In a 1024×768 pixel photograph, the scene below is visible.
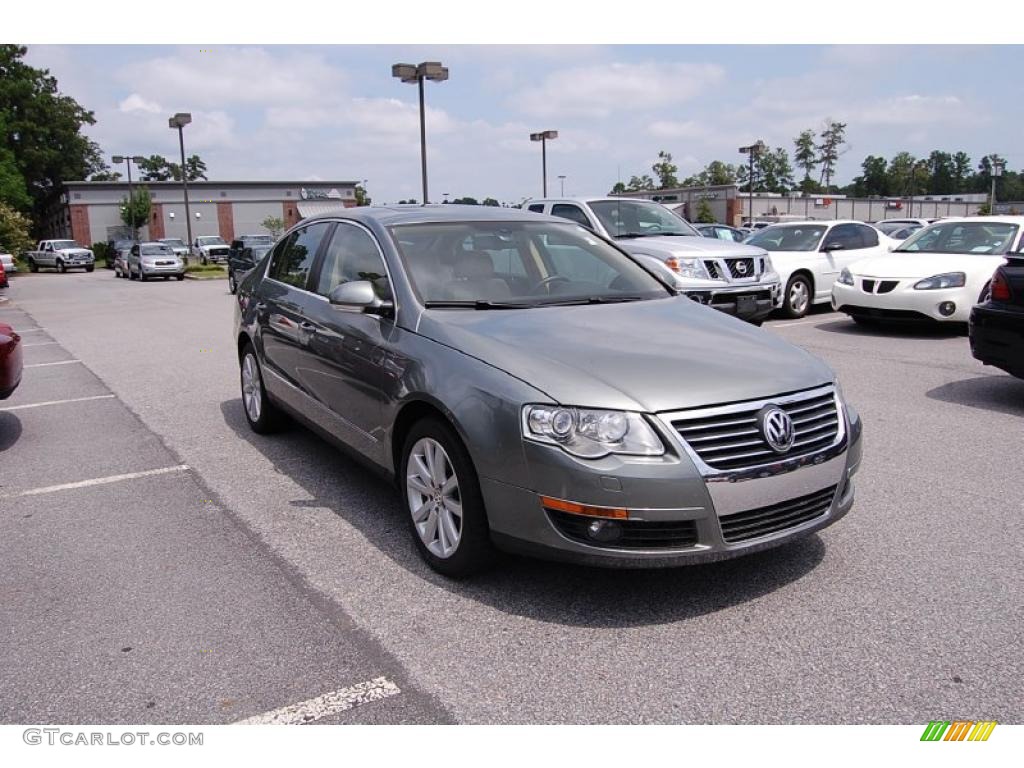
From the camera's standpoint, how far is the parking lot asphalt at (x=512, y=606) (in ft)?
9.35

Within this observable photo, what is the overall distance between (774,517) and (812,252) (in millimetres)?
10766

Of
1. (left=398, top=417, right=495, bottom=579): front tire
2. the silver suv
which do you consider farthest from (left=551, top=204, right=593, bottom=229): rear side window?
(left=398, top=417, right=495, bottom=579): front tire

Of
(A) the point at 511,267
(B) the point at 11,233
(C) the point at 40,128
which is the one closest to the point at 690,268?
(A) the point at 511,267

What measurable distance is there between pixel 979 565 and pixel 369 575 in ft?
9.07

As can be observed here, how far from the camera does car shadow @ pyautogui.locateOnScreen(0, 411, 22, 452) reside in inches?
254

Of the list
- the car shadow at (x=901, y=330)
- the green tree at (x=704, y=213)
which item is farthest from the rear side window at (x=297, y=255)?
the green tree at (x=704, y=213)

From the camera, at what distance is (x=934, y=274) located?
10.4 m

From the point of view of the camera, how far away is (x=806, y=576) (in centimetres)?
375

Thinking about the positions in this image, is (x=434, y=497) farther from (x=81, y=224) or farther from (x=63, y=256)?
(x=81, y=224)

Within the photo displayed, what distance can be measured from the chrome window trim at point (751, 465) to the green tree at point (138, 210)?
214 ft

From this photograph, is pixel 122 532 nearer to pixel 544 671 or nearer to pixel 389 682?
pixel 389 682

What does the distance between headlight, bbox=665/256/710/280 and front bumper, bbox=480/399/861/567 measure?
706 centimetres

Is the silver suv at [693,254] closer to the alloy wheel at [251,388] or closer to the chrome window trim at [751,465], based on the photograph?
the alloy wheel at [251,388]
